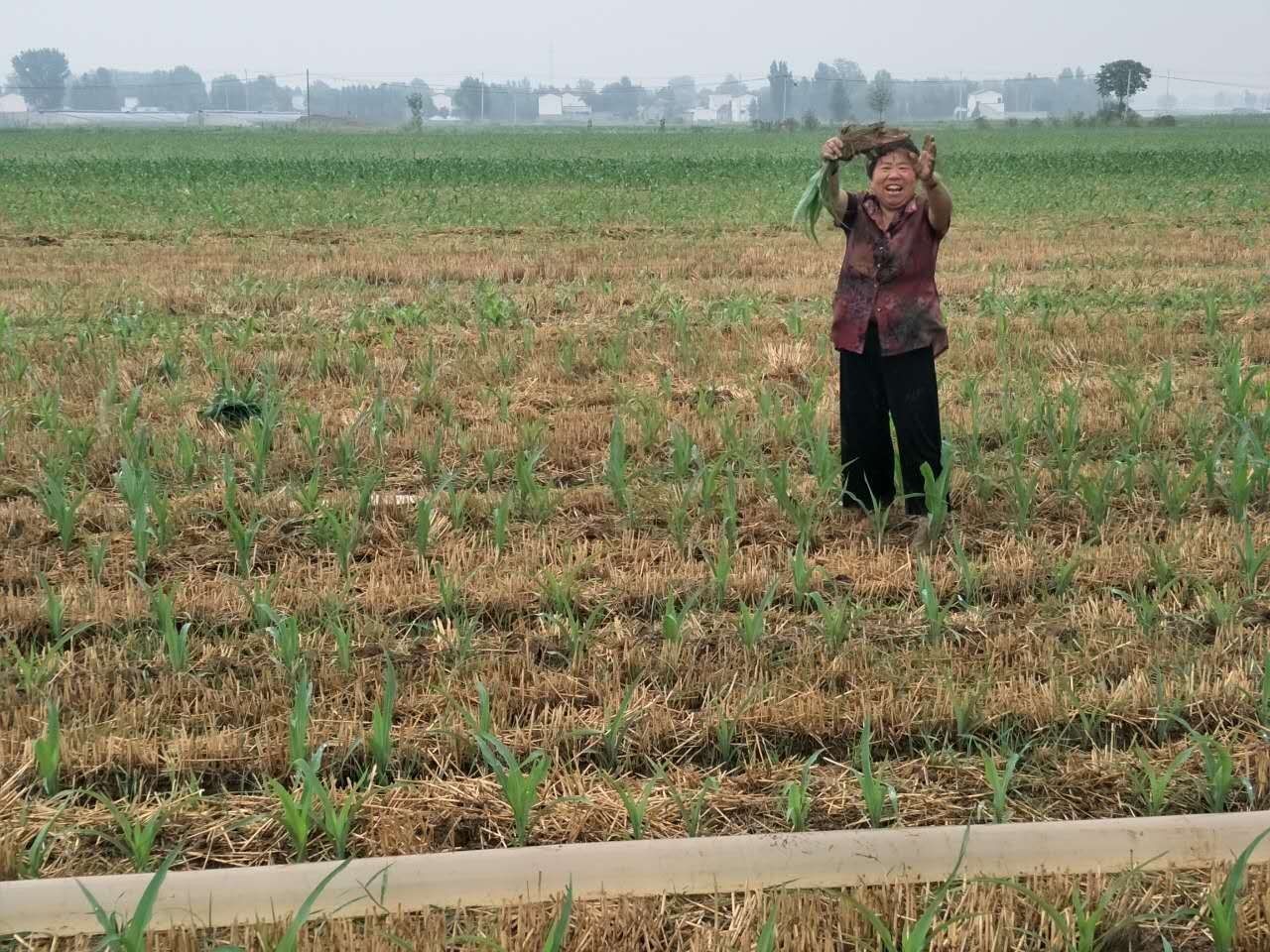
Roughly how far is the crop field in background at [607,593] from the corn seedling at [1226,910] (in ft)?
0.23

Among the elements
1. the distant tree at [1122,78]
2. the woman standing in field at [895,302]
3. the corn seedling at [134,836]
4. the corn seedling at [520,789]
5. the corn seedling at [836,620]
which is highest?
the distant tree at [1122,78]

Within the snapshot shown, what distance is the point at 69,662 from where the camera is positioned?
11.7 ft

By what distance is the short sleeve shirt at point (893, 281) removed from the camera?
4.43 metres

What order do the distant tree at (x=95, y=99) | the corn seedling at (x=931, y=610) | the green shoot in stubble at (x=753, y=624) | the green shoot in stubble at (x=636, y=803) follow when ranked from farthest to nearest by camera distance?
the distant tree at (x=95, y=99) < the corn seedling at (x=931, y=610) < the green shoot in stubble at (x=753, y=624) < the green shoot in stubble at (x=636, y=803)

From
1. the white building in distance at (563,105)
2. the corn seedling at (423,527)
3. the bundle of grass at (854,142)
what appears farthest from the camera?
the white building in distance at (563,105)

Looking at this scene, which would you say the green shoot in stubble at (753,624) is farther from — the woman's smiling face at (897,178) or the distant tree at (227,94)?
the distant tree at (227,94)

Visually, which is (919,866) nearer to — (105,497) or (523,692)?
(523,692)

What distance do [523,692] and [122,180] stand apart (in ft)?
77.6

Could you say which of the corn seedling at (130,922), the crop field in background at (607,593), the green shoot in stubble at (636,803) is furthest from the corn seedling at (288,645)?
the corn seedling at (130,922)

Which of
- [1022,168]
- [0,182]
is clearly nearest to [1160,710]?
[0,182]

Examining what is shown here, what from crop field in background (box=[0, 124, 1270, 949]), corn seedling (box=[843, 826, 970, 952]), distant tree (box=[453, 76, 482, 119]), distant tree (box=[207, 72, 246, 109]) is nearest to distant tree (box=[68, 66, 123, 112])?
distant tree (box=[207, 72, 246, 109])

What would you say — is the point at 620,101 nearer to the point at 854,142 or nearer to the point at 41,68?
the point at 41,68

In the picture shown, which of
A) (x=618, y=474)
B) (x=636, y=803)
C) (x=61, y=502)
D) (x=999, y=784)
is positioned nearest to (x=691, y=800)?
(x=636, y=803)

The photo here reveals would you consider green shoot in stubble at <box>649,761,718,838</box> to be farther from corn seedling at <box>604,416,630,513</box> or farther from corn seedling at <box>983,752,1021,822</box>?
corn seedling at <box>604,416,630,513</box>
